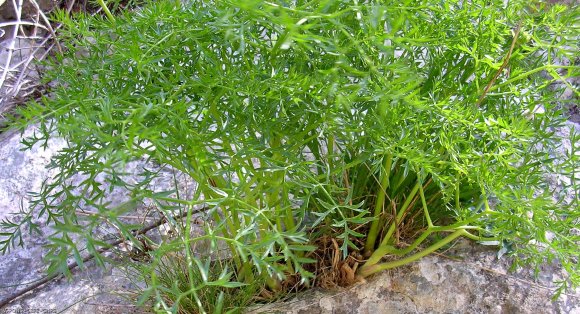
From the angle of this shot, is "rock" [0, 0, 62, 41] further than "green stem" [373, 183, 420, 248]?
Yes

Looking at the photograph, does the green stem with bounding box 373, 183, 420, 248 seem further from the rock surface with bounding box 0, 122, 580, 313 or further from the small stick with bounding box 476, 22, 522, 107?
the small stick with bounding box 476, 22, 522, 107

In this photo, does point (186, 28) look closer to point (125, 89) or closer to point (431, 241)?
point (125, 89)

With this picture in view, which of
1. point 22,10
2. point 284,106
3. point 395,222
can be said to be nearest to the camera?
point 284,106

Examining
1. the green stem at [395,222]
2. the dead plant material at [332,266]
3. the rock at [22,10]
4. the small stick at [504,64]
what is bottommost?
the dead plant material at [332,266]

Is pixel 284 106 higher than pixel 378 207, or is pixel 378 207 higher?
pixel 284 106

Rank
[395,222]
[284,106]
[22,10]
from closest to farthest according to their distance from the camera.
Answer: [284,106] → [395,222] → [22,10]

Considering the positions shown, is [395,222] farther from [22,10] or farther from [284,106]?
[22,10]

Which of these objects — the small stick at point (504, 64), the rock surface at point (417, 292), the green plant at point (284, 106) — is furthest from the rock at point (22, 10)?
the small stick at point (504, 64)

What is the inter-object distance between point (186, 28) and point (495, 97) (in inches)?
18.4

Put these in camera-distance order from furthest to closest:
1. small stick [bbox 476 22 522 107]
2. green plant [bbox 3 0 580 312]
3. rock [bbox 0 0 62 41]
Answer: rock [bbox 0 0 62 41]
small stick [bbox 476 22 522 107]
green plant [bbox 3 0 580 312]

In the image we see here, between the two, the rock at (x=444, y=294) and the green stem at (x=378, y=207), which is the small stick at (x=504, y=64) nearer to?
the green stem at (x=378, y=207)

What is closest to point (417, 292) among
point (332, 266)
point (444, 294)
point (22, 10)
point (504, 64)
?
point (444, 294)

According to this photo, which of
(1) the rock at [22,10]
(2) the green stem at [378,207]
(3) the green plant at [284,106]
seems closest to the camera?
(3) the green plant at [284,106]

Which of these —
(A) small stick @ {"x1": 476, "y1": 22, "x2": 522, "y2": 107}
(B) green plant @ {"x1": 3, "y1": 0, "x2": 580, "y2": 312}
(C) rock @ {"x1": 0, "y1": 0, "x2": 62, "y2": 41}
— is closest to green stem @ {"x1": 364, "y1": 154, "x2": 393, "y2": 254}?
(B) green plant @ {"x1": 3, "y1": 0, "x2": 580, "y2": 312}
